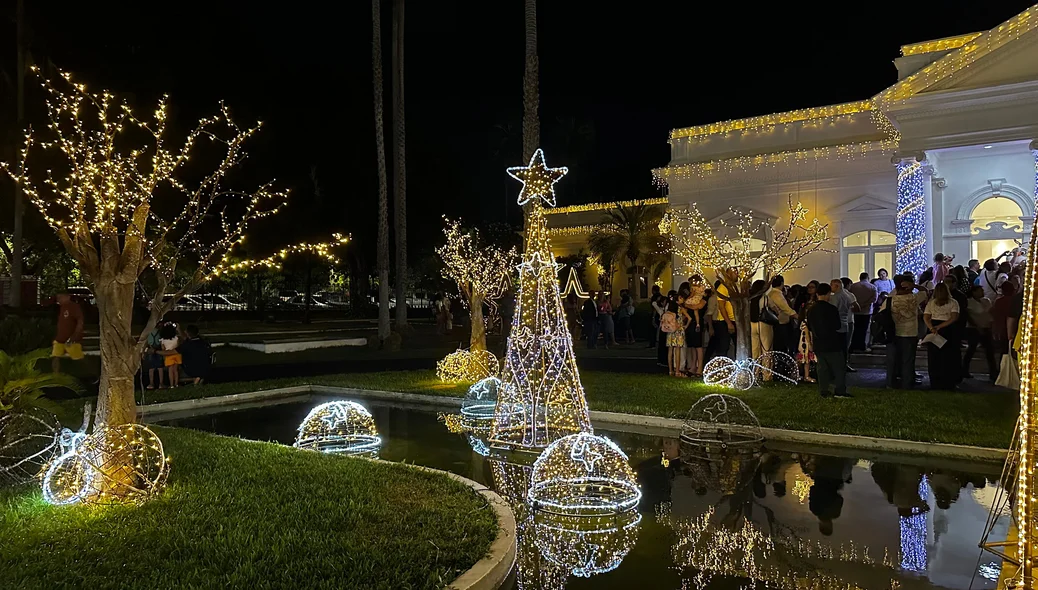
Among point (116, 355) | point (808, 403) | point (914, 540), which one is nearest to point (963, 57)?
point (808, 403)

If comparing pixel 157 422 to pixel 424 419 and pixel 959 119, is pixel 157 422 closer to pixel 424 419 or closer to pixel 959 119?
pixel 424 419

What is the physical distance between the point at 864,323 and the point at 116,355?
15.2m

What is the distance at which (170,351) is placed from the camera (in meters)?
13.8

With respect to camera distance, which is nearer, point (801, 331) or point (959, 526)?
point (959, 526)

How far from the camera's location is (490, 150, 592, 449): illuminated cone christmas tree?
811 cm

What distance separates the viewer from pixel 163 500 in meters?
6.24

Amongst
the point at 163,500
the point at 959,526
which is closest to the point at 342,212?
the point at 163,500

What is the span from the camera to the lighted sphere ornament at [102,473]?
616 cm

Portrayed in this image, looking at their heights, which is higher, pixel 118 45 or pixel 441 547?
pixel 118 45

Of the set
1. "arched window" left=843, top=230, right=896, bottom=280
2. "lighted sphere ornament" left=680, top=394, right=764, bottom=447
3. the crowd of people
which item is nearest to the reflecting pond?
"lighted sphere ornament" left=680, top=394, right=764, bottom=447

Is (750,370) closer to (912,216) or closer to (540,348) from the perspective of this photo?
(540,348)

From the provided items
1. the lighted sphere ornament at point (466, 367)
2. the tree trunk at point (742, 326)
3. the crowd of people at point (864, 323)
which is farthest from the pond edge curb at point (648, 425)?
the tree trunk at point (742, 326)

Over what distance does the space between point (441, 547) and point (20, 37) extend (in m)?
24.0

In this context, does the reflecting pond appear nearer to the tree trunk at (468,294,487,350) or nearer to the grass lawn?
the grass lawn
